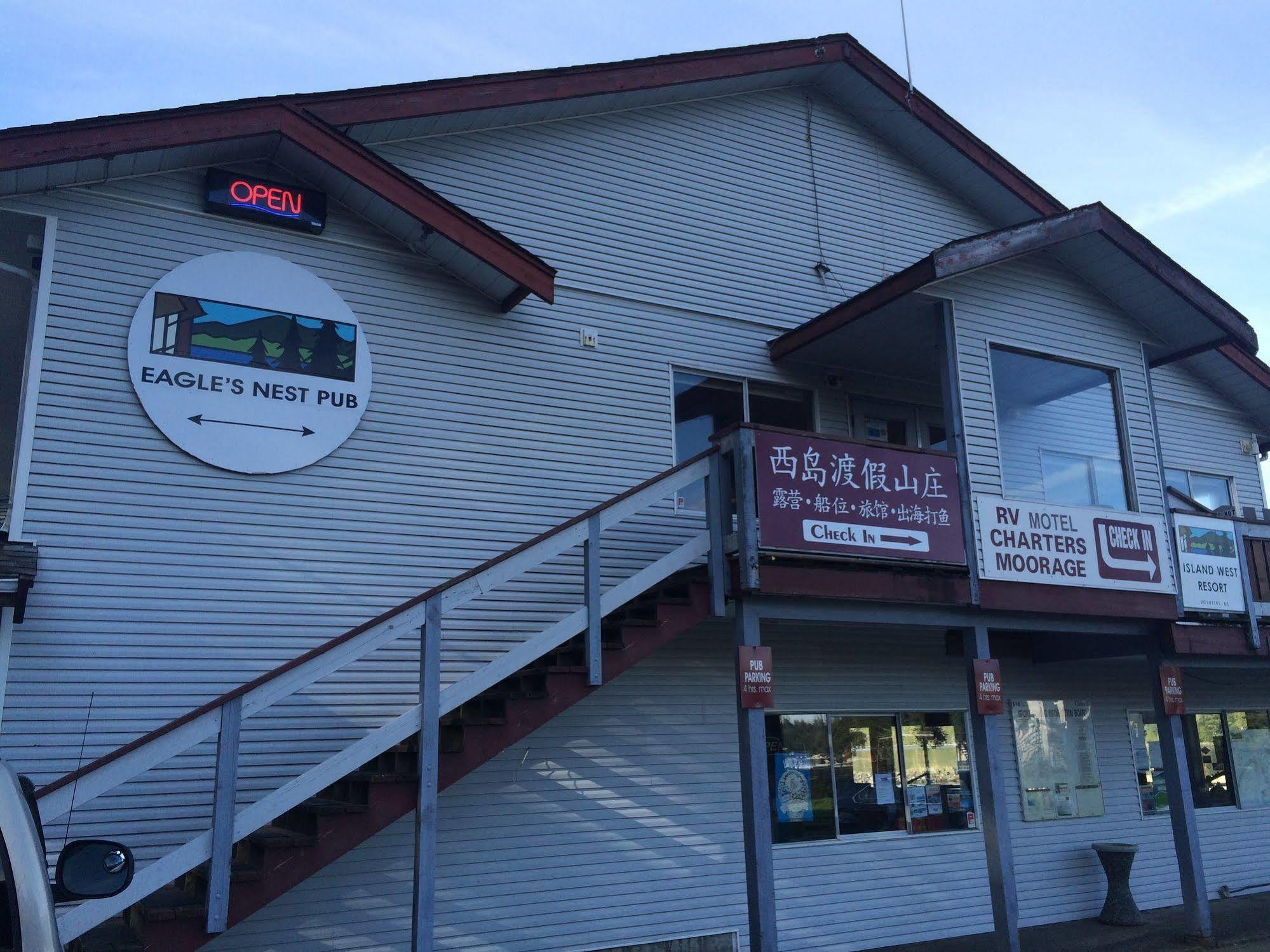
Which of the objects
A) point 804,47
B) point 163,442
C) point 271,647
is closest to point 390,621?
point 271,647

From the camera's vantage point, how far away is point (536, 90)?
36.6 ft

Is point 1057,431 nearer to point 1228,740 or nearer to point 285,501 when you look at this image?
point 1228,740

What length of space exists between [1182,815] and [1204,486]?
7.22m

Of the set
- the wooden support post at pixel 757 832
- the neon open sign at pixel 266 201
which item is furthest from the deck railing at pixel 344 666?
the neon open sign at pixel 266 201

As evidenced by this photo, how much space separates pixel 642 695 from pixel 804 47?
26.8 ft

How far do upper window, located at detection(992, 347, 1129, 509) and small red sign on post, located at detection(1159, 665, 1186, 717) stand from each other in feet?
6.28

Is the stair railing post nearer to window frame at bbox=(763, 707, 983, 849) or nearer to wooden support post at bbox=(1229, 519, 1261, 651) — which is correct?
window frame at bbox=(763, 707, 983, 849)

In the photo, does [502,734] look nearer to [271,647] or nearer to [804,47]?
[271,647]

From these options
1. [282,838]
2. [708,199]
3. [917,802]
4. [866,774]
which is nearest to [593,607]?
[282,838]

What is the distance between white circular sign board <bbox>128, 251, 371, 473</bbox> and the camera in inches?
352

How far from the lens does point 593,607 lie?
8.34 m

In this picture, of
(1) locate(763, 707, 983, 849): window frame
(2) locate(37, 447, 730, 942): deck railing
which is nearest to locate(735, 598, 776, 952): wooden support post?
(2) locate(37, 447, 730, 942): deck railing

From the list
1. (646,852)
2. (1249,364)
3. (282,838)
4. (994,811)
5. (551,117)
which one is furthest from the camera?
(1249,364)

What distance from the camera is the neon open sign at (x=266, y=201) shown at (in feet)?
31.0
